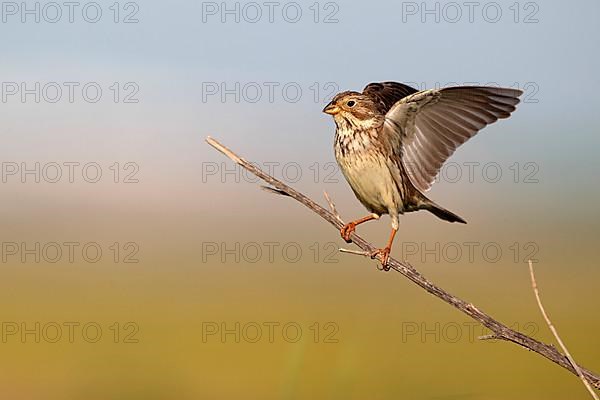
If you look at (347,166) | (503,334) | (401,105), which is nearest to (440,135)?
(401,105)

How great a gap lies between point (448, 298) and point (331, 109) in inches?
61.1

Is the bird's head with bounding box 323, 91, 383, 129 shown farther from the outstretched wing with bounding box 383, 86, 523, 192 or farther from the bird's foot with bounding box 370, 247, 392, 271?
the bird's foot with bounding box 370, 247, 392, 271

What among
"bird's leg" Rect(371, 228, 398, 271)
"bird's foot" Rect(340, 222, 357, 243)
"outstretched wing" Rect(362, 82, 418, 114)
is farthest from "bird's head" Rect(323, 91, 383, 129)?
"bird's leg" Rect(371, 228, 398, 271)

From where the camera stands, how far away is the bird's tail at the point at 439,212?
3419 millimetres

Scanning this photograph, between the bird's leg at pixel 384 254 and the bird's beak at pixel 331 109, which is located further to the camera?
the bird's beak at pixel 331 109

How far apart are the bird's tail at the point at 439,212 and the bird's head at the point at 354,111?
0.44 meters

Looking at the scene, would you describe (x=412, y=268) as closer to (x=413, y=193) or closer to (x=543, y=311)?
(x=543, y=311)

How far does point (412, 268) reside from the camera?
2270 mm

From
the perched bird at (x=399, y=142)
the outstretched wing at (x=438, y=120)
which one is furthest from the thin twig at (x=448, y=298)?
the outstretched wing at (x=438, y=120)

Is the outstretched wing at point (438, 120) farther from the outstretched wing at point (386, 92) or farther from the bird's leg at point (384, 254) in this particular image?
the bird's leg at point (384, 254)

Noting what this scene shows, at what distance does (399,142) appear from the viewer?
134 inches

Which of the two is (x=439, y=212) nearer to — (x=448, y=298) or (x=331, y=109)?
(x=331, y=109)

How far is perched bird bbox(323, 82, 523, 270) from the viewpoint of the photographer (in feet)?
10.6

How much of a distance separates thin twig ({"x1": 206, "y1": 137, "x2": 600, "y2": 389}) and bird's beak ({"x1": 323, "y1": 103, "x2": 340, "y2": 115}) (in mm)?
1145
